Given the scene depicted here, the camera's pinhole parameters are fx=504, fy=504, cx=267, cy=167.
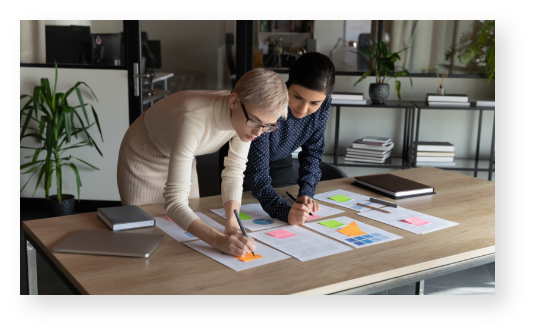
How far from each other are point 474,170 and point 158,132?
3.22 m

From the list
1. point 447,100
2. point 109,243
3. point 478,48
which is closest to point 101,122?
point 109,243

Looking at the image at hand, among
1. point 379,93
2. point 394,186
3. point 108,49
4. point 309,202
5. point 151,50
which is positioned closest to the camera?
point 309,202

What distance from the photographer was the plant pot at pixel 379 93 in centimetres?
435

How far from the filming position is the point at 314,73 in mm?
1942

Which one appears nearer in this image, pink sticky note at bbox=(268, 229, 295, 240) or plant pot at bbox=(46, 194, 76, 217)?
pink sticky note at bbox=(268, 229, 295, 240)

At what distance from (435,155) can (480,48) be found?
107cm

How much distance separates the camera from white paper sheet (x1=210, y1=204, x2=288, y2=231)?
189 cm

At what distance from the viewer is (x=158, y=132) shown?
79.2 inches

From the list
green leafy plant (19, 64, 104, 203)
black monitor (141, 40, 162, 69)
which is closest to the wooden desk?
green leafy plant (19, 64, 104, 203)

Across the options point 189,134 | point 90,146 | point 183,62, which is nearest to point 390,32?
point 90,146

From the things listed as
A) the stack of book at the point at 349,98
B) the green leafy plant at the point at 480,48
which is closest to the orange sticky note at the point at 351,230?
the stack of book at the point at 349,98

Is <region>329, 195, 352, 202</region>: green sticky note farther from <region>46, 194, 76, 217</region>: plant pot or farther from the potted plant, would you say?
the potted plant

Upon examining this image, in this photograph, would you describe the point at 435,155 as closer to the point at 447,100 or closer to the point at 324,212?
the point at 447,100

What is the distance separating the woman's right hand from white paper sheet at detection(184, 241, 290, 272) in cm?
2
